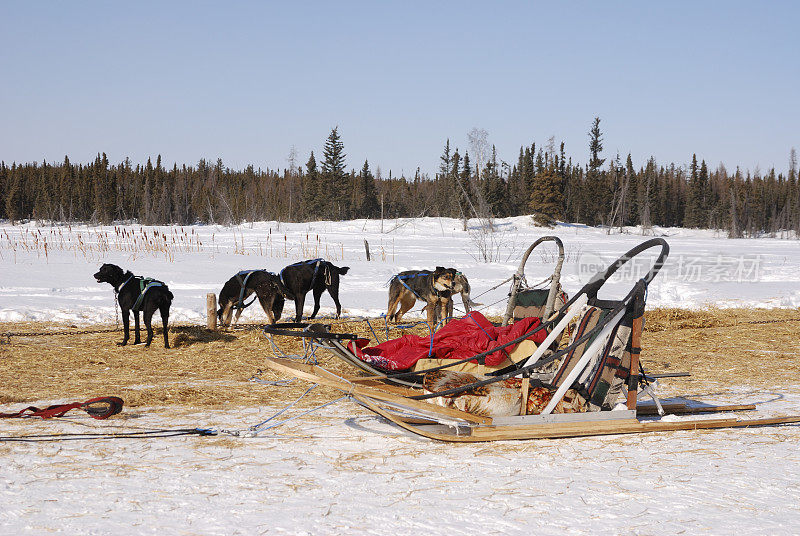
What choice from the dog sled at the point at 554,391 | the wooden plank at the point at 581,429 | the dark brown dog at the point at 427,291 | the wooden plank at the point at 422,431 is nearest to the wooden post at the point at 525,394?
the dog sled at the point at 554,391

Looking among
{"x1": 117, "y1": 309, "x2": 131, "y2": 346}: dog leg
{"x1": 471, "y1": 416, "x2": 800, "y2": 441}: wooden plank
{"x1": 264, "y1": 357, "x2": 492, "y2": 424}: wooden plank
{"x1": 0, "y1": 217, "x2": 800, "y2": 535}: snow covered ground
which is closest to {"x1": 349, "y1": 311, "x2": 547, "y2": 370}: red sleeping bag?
{"x1": 0, "y1": 217, "x2": 800, "y2": 535}: snow covered ground

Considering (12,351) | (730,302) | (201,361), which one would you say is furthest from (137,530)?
(730,302)

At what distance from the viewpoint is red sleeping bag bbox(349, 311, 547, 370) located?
5145 millimetres

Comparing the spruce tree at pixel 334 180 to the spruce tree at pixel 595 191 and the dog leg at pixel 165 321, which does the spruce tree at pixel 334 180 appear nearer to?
the spruce tree at pixel 595 191

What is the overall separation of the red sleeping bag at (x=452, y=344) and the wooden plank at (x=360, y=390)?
24.2 inches

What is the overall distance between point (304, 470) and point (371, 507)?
72 cm

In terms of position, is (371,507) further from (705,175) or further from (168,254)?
(705,175)

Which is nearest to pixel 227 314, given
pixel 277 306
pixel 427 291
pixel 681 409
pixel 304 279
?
pixel 277 306

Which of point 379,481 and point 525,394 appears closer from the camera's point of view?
point 379,481

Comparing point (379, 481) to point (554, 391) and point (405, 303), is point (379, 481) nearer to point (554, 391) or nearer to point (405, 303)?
point (554, 391)

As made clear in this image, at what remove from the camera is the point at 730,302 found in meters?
13.4

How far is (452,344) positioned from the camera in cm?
527

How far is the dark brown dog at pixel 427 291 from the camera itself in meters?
9.33

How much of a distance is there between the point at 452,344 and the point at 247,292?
18.2 feet
